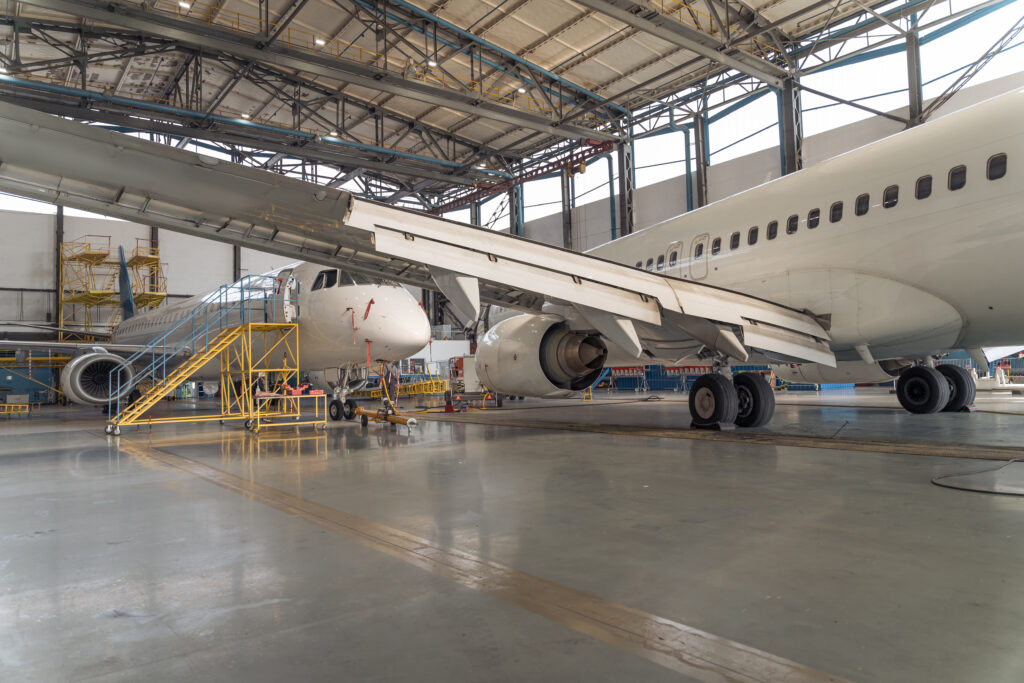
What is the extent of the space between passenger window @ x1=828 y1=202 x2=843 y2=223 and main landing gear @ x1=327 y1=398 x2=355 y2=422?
10086mm

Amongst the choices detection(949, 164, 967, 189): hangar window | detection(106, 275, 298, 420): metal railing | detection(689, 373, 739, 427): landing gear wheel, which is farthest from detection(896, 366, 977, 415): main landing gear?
detection(106, 275, 298, 420): metal railing

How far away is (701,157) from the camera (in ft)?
81.6

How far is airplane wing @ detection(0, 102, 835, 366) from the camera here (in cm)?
609

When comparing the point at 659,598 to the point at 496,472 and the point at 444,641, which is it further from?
the point at 496,472

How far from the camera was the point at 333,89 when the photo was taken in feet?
84.0

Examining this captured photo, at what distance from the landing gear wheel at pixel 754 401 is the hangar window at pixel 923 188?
3.00m

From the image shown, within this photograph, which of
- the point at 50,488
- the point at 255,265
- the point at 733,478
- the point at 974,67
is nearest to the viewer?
the point at 733,478

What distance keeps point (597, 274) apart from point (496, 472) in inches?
103

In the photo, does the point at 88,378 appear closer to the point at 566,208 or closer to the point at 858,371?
the point at 858,371

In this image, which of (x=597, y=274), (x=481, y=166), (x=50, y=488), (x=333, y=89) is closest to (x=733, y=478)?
(x=597, y=274)

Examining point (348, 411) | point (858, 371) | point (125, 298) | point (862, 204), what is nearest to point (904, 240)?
point (862, 204)

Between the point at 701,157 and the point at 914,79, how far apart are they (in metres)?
7.69

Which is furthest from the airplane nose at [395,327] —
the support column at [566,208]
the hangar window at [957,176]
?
the support column at [566,208]

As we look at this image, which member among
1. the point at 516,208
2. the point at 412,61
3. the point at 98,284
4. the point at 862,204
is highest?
the point at 412,61
